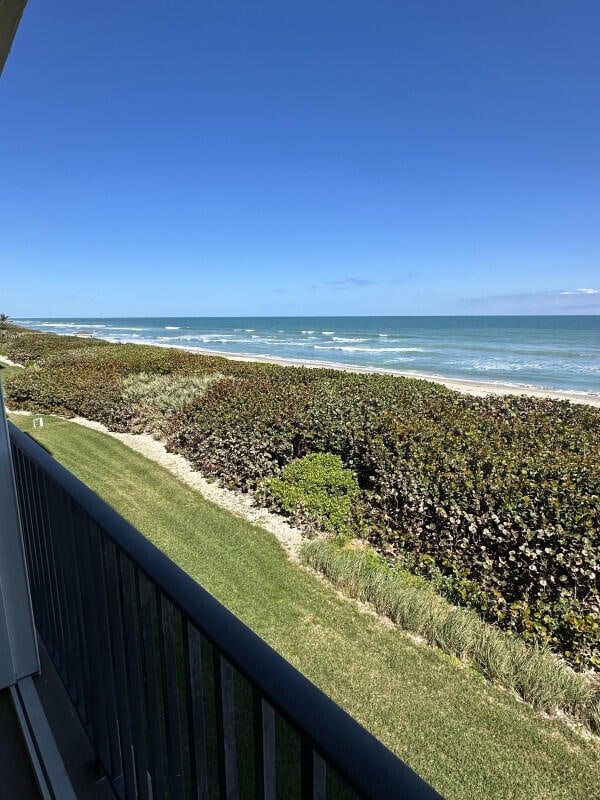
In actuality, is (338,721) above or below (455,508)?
above

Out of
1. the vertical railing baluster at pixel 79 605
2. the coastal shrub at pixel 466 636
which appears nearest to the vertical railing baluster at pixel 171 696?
the vertical railing baluster at pixel 79 605

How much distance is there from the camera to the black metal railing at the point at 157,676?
2.23 ft

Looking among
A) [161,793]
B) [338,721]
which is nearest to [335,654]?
[161,793]

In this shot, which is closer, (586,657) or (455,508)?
(586,657)

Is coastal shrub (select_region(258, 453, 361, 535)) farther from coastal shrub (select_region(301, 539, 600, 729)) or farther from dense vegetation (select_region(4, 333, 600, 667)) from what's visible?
coastal shrub (select_region(301, 539, 600, 729))

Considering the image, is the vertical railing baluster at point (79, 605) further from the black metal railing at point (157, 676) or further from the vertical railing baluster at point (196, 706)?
the vertical railing baluster at point (196, 706)

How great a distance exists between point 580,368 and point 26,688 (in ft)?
109

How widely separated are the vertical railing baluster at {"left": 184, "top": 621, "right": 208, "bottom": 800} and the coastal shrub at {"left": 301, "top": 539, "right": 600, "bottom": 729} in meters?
2.46

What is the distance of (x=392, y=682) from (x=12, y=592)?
7.33 ft

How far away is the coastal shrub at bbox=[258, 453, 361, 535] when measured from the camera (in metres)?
4.91

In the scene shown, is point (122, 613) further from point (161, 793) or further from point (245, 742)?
point (245, 742)

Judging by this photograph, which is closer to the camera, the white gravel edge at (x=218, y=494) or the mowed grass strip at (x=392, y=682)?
the mowed grass strip at (x=392, y=682)

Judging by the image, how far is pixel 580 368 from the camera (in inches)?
1156

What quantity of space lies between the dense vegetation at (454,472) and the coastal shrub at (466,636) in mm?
151
